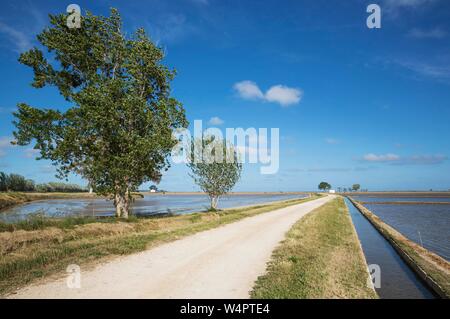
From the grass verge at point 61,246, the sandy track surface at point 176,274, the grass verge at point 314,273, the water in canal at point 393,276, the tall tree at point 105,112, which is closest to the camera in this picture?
the sandy track surface at point 176,274

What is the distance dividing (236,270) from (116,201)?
61.4 ft

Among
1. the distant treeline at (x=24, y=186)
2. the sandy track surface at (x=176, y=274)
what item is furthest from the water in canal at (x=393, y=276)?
the distant treeline at (x=24, y=186)

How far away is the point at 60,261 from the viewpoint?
11.8 meters

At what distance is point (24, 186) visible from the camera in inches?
5984

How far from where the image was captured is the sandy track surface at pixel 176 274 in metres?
8.30

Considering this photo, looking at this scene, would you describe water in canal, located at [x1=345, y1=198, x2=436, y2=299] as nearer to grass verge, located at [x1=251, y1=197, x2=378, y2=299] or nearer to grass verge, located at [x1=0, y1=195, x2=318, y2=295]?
grass verge, located at [x1=251, y1=197, x2=378, y2=299]

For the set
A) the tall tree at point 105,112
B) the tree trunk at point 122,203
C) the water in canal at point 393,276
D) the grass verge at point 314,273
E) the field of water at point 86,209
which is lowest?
the field of water at point 86,209

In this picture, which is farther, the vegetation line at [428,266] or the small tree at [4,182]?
the small tree at [4,182]

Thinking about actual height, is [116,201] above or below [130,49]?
below

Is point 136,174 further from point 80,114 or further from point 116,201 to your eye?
point 80,114

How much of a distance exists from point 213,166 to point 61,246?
28754 millimetres

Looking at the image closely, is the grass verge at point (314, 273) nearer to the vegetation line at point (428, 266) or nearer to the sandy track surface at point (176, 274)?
the sandy track surface at point (176, 274)

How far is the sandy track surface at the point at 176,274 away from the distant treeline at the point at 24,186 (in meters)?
131
